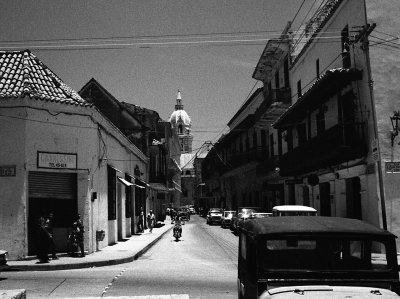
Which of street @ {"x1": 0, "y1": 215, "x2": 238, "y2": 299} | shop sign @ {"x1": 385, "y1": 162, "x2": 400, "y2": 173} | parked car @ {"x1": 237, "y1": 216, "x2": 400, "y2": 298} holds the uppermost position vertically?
shop sign @ {"x1": 385, "y1": 162, "x2": 400, "y2": 173}

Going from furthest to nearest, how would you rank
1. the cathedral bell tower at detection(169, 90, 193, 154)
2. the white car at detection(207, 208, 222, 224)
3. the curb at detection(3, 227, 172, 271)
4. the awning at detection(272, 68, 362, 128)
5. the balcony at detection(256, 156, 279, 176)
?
1. the cathedral bell tower at detection(169, 90, 193, 154)
2. the white car at detection(207, 208, 222, 224)
3. the balcony at detection(256, 156, 279, 176)
4. the awning at detection(272, 68, 362, 128)
5. the curb at detection(3, 227, 172, 271)

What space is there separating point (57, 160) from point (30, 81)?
3.14 meters

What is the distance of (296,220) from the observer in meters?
5.27

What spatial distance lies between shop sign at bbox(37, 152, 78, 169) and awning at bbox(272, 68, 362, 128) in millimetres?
10794

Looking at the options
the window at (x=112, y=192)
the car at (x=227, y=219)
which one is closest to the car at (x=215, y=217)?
the car at (x=227, y=219)

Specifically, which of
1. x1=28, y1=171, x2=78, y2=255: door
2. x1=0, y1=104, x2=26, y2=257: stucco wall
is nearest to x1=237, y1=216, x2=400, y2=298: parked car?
x1=0, y1=104, x2=26, y2=257: stucco wall

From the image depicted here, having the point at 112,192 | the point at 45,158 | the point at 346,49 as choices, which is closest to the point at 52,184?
the point at 45,158

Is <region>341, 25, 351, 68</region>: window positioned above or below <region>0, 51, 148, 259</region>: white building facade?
above

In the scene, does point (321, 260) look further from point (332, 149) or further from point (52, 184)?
point (332, 149)

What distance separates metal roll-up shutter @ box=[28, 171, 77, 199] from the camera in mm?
16984

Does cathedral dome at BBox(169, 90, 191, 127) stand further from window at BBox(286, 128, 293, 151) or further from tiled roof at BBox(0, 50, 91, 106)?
tiled roof at BBox(0, 50, 91, 106)

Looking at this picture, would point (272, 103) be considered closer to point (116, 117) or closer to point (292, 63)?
point (292, 63)

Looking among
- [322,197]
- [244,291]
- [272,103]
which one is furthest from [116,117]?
[244,291]

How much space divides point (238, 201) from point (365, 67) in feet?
122
